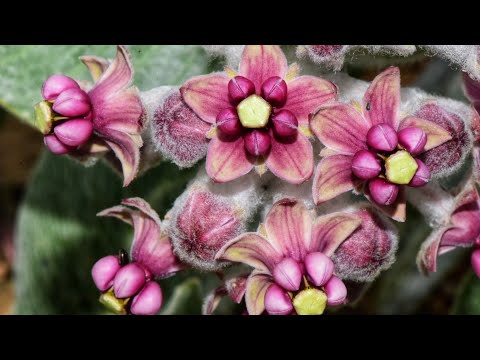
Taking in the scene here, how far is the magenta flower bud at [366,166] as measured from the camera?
1489mm

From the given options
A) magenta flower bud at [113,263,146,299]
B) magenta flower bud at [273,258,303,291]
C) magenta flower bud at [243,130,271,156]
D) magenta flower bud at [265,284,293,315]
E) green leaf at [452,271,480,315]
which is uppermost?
magenta flower bud at [243,130,271,156]

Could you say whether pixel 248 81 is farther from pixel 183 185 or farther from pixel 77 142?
pixel 183 185

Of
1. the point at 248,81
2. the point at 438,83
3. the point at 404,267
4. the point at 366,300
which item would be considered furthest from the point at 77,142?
the point at 366,300

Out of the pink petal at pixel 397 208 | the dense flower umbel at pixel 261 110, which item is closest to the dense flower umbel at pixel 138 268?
the dense flower umbel at pixel 261 110

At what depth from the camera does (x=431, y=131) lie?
5.07 ft

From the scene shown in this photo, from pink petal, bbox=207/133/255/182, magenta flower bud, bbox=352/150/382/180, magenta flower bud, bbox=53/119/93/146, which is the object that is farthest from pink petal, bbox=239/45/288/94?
magenta flower bud, bbox=53/119/93/146

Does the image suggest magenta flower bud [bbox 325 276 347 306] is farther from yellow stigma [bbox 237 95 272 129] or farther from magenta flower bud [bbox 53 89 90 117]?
magenta flower bud [bbox 53 89 90 117]

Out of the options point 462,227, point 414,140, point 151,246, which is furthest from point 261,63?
point 462,227

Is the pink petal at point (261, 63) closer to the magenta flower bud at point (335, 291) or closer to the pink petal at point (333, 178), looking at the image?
the pink petal at point (333, 178)

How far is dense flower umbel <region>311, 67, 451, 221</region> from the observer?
4.89ft

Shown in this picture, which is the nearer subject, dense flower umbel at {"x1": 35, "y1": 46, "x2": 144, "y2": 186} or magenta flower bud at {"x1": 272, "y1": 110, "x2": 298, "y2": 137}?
magenta flower bud at {"x1": 272, "y1": 110, "x2": 298, "y2": 137}

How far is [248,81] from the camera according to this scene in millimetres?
1529

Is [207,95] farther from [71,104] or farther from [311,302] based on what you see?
[311,302]

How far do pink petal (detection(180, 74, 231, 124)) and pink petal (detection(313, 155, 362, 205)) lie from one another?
0.73 ft
